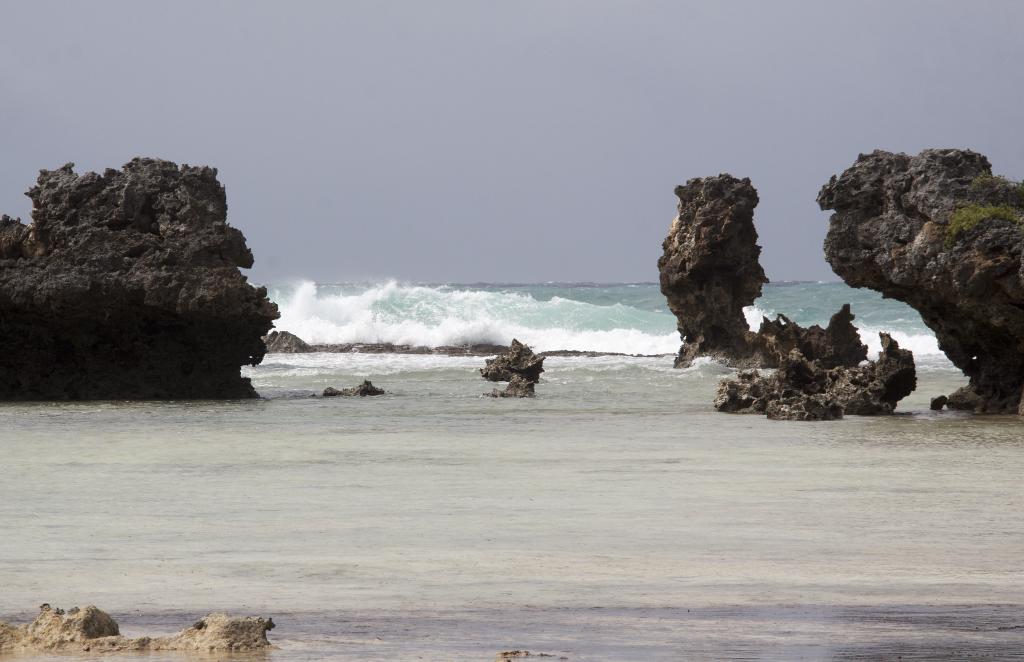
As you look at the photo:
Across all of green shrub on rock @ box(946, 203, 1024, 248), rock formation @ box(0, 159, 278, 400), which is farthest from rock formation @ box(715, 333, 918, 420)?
rock formation @ box(0, 159, 278, 400)

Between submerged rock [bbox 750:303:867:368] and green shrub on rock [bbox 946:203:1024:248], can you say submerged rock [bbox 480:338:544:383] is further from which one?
green shrub on rock [bbox 946:203:1024:248]

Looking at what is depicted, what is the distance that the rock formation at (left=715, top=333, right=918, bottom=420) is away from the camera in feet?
57.8

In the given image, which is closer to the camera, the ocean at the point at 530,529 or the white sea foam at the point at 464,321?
the ocean at the point at 530,529

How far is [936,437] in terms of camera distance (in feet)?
47.5

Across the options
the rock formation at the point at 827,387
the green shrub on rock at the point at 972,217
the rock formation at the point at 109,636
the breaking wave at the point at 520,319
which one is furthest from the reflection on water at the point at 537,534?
the breaking wave at the point at 520,319

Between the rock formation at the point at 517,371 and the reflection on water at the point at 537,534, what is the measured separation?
218 inches

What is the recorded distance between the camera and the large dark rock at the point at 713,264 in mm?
30781

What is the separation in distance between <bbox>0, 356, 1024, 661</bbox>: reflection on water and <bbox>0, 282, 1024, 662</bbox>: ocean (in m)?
0.03

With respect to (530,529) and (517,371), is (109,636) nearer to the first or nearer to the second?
(530,529)

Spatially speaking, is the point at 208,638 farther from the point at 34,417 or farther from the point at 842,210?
the point at 842,210

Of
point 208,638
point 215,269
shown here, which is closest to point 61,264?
point 215,269

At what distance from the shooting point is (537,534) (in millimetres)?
8250

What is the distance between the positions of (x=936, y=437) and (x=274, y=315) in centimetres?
1040

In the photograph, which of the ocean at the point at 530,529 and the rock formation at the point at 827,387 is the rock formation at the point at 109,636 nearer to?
the ocean at the point at 530,529
